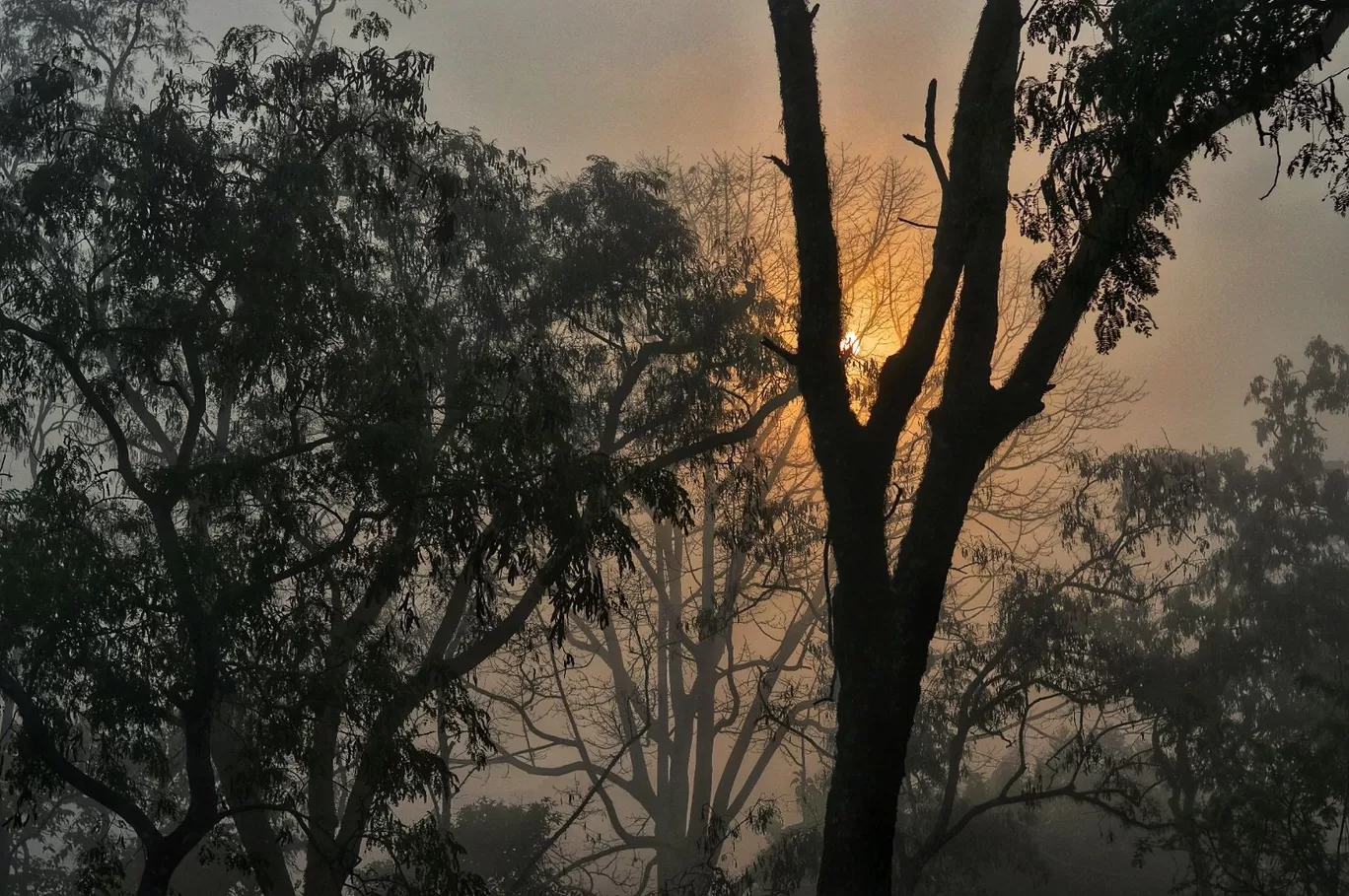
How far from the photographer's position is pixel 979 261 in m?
4.79

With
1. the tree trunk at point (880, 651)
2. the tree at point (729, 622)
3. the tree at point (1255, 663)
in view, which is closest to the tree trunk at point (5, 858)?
the tree at point (729, 622)

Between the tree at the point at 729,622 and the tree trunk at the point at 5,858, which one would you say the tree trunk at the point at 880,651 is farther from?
the tree trunk at the point at 5,858

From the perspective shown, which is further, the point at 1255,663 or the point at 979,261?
the point at 1255,663

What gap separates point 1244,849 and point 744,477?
939 cm

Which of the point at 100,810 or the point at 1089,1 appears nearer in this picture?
the point at 1089,1

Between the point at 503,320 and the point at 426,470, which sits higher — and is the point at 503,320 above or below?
above

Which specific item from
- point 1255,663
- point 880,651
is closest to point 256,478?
point 880,651

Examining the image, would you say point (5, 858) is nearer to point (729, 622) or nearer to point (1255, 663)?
point (729, 622)

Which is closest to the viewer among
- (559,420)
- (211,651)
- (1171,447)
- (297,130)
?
(211,651)

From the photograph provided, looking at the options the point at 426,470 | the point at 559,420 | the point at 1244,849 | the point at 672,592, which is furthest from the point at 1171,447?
the point at 426,470

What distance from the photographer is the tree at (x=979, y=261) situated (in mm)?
4402

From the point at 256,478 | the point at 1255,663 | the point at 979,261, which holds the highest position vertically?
the point at 1255,663

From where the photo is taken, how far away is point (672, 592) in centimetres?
2041

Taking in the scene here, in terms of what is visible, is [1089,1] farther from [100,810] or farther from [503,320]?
[100,810]
